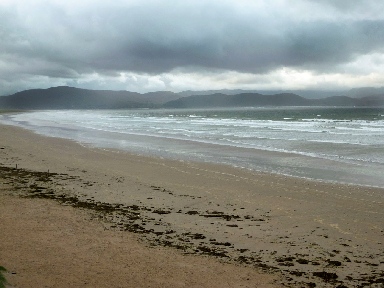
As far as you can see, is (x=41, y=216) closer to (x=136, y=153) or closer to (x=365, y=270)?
(x=365, y=270)

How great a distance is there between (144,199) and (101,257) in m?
4.19

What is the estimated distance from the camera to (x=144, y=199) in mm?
10117

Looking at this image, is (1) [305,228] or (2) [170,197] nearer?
(1) [305,228]

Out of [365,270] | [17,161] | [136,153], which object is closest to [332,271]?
[365,270]

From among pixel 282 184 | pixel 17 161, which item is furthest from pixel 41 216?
pixel 17 161

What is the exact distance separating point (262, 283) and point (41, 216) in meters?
5.28

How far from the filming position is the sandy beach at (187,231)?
5.40 meters

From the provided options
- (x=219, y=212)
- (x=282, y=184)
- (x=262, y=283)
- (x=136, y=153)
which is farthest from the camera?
(x=136, y=153)

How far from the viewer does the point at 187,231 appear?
7496mm

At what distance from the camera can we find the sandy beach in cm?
540

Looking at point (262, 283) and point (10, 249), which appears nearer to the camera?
point (262, 283)

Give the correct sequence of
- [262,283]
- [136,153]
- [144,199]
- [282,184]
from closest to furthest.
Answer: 1. [262,283]
2. [144,199]
3. [282,184]
4. [136,153]

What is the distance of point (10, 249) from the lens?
598cm

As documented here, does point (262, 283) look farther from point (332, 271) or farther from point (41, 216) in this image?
point (41, 216)
